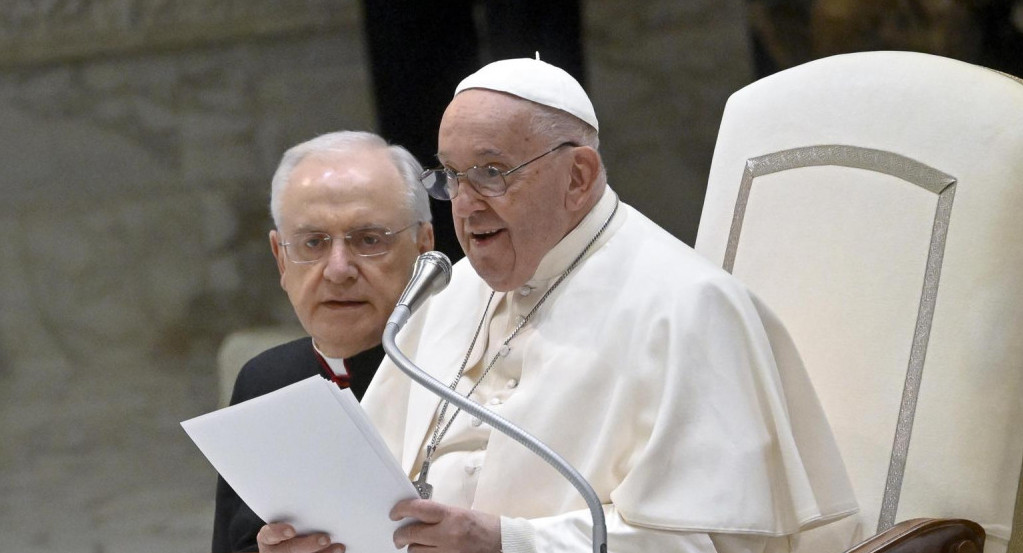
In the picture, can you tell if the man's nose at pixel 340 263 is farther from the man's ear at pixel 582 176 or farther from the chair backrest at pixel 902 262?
the chair backrest at pixel 902 262

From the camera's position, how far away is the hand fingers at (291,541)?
255 centimetres

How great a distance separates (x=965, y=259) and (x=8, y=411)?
4926 millimetres

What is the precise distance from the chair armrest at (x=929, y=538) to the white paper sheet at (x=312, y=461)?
855mm

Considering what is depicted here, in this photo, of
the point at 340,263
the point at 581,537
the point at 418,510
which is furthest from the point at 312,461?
the point at 340,263

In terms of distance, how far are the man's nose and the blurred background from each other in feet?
6.65

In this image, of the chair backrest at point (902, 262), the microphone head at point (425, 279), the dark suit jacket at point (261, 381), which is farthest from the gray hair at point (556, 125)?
the dark suit jacket at point (261, 381)

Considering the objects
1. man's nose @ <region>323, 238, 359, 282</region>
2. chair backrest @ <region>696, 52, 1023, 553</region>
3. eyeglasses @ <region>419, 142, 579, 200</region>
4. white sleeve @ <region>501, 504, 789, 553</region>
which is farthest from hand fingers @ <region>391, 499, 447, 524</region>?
man's nose @ <region>323, 238, 359, 282</region>

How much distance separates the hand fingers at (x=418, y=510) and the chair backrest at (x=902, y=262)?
3.00ft

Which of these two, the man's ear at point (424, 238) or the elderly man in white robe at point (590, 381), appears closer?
the elderly man in white robe at point (590, 381)

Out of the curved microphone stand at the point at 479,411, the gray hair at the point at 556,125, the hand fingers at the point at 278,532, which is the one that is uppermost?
the gray hair at the point at 556,125

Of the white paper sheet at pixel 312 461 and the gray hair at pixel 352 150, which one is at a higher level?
the gray hair at pixel 352 150

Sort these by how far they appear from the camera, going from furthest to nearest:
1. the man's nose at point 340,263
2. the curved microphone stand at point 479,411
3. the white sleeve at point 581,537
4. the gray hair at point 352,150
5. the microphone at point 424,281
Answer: the gray hair at point 352,150
the man's nose at point 340,263
the white sleeve at point 581,537
the microphone at point 424,281
the curved microphone stand at point 479,411

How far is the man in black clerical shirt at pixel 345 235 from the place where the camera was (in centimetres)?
336

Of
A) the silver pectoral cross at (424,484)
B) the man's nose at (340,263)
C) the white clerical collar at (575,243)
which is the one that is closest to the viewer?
the silver pectoral cross at (424,484)
